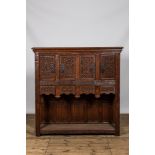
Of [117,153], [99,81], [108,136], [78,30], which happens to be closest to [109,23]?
[78,30]

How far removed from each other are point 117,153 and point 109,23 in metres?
3.29

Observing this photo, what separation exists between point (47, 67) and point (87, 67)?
0.57 metres

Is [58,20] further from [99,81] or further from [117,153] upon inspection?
[117,153]

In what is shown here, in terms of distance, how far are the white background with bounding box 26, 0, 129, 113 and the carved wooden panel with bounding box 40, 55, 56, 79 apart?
5.93 feet

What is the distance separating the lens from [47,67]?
479cm

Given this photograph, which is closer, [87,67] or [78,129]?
[87,67]

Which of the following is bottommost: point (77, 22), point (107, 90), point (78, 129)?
point (78, 129)

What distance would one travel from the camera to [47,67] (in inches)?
189

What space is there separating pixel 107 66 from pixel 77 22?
2.00 meters
